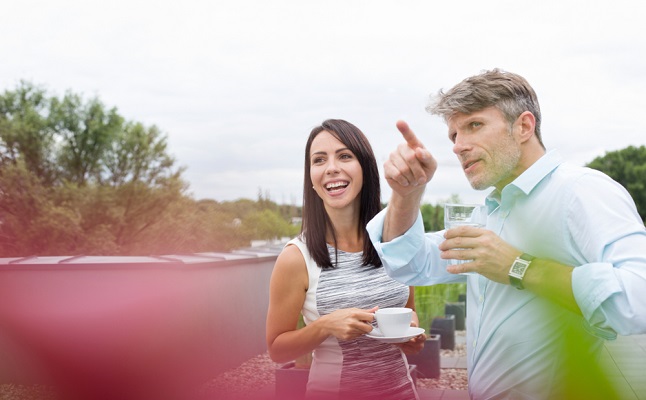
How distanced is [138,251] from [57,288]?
1721cm

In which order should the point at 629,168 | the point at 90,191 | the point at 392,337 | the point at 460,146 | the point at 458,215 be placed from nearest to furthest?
1. the point at 458,215
2. the point at 460,146
3. the point at 392,337
4. the point at 90,191
5. the point at 629,168

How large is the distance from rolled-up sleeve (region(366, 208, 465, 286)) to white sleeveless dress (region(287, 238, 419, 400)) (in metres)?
0.54

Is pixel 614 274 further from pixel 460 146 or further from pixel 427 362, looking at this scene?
pixel 427 362

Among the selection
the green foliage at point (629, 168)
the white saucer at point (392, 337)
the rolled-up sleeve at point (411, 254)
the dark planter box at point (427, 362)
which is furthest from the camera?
the green foliage at point (629, 168)

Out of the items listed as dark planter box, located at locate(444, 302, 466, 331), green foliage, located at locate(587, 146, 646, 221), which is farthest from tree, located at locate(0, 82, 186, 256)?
green foliage, located at locate(587, 146, 646, 221)

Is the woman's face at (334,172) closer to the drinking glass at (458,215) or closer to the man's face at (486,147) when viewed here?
the man's face at (486,147)

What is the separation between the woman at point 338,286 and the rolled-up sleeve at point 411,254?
1.11 feet

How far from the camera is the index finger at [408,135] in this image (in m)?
1.35

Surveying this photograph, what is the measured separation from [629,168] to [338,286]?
55016mm

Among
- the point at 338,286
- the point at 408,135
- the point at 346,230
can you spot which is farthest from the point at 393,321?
the point at 408,135

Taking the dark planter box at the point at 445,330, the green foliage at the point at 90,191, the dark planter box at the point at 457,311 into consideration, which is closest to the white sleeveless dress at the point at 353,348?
the dark planter box at the point at 445,330

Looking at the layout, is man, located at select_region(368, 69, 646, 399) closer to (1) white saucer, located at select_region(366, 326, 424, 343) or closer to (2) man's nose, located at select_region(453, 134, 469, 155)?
(2) man's nose, located at select_region(453, 134, 469, 155)

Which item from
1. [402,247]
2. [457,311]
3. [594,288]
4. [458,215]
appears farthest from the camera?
[457,311]

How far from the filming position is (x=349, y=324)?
2.12 meters
